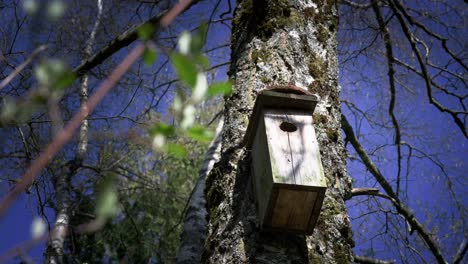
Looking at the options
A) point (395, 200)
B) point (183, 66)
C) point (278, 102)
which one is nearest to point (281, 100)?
point (278, 102)

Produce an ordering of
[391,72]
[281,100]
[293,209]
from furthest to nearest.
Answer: [391,72]
[281,100]
[293,209]

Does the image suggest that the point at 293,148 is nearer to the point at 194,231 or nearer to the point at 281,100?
the point at 281,100

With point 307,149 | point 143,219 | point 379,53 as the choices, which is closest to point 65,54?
point 307,149

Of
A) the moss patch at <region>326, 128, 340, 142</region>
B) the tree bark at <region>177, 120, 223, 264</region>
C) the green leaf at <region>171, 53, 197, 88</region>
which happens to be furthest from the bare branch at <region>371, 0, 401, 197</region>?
the green leaf at <region>171, 53, 197, 88</region>

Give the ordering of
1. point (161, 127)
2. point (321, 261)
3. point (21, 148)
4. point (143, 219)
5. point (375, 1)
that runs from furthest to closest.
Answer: point (143, 219)
point (375, 1)
point (21, 148)
point (321, 261)
point (161, 127)

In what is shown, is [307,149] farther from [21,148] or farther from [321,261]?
[21,148]

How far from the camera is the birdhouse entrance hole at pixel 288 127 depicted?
1.62m

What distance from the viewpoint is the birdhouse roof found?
5.20 feet

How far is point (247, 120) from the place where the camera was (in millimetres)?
1771

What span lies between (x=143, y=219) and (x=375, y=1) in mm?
4573

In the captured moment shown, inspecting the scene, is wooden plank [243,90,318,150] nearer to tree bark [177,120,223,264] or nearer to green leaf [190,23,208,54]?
green leaf [190,23,208,54]

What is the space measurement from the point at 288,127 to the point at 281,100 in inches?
3.6

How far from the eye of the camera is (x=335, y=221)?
1.54 meters

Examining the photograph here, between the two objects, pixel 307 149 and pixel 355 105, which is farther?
pixel 355 105
